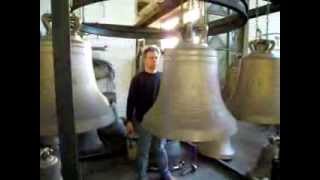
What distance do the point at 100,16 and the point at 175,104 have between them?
361 centimetres

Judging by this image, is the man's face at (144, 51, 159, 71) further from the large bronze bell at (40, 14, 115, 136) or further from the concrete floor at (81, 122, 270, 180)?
the large bronze bell at (40, 14, 115, 136)

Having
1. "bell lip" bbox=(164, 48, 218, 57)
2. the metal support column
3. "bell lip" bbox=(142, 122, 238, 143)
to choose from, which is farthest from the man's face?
the metal support column

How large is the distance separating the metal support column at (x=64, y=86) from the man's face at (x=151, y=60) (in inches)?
79.1

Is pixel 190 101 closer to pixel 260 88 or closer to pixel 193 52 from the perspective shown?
pixel 193 52

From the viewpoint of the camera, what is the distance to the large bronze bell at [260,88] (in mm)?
1161

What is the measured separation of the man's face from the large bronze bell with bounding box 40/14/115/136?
4.96 feet

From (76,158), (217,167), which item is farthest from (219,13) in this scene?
(76,158)

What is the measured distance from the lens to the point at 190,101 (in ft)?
A: 3.27

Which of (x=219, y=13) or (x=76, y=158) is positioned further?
(x=219, y=13)
